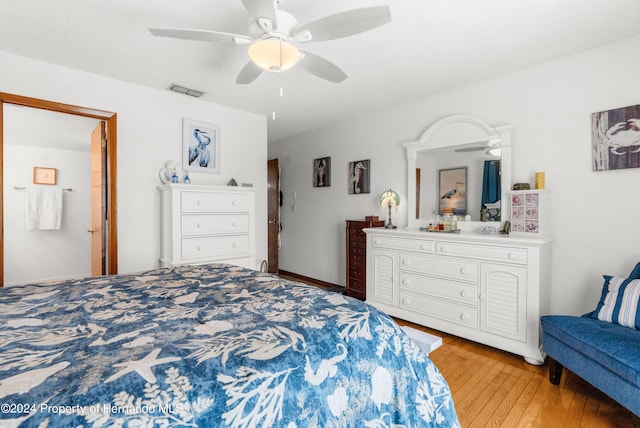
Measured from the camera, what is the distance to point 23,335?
A: 0.93 m

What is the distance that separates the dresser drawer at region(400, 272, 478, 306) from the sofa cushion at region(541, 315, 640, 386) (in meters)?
0.59

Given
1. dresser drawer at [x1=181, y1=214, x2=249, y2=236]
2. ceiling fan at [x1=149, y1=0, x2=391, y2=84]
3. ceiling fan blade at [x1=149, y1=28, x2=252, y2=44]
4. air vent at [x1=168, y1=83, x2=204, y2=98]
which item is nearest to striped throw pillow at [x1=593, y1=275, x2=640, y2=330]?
ceiling fan at [x1=149, y1=0, x2=391, y2=84]

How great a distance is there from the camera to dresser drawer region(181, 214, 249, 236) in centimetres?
295

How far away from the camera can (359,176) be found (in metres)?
4.07

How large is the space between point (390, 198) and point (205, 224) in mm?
2079

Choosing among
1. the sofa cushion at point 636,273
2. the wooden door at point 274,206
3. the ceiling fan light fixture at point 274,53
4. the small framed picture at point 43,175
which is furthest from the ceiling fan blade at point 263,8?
the wooden door at point 274,206

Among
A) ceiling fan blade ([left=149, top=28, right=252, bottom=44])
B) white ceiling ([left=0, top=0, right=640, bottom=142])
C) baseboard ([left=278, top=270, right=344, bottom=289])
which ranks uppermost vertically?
white ceiling ([left=0, top=0, right=640, bottom=142])

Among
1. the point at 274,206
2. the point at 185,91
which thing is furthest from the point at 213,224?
the point at 274,206

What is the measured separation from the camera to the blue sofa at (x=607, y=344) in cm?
151

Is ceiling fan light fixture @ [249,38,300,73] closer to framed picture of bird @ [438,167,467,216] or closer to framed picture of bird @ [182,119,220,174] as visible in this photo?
framed picture of bird @ [182,119,220,174]

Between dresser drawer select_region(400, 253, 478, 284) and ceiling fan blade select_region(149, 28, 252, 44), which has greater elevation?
ceiling fan blade select_region(149, 28, 252, 44)

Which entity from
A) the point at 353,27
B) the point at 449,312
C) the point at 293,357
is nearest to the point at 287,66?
the point at 353,27

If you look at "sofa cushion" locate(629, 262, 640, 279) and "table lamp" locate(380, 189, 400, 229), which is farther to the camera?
"table lamp" locate(380, 189, 400, 229)

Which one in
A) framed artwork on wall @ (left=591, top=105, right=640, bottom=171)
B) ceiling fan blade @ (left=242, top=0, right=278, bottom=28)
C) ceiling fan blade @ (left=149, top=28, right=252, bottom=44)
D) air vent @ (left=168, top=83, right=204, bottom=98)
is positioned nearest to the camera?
ceiling fan blade @ (left=242, top=0, right=278, bottom=28)
